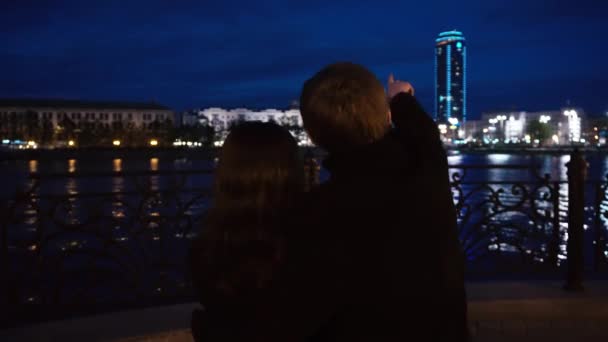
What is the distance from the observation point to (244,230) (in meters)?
1.32

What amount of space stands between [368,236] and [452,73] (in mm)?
204130

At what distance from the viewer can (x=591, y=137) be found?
429 feet

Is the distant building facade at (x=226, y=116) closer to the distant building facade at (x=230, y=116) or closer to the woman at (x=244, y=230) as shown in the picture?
the distant building facade at (x=230, y=116)

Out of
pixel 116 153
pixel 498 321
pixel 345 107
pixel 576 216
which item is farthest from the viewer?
pixel 116 153

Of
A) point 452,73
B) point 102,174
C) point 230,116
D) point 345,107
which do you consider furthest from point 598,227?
point 452,73

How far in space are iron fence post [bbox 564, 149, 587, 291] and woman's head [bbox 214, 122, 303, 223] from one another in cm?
375

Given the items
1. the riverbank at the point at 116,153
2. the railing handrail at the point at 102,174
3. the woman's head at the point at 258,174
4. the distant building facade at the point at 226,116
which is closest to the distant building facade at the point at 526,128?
the distant building facade at the point at 226,116

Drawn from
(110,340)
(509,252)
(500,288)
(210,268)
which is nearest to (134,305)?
(110,340)

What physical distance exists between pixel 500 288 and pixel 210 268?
3.93 metres

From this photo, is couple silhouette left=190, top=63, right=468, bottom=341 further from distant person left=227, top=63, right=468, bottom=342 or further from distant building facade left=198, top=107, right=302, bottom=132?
distant building facade left=198, top=107, right=302, bottom=132

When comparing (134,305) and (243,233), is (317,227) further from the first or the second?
(134,305)

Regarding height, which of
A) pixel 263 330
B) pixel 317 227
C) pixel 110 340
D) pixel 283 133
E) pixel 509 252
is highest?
pixel 283 133

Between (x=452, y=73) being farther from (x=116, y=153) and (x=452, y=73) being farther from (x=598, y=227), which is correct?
(x=598, y=227)

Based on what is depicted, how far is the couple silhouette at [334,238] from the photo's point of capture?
1264mm
